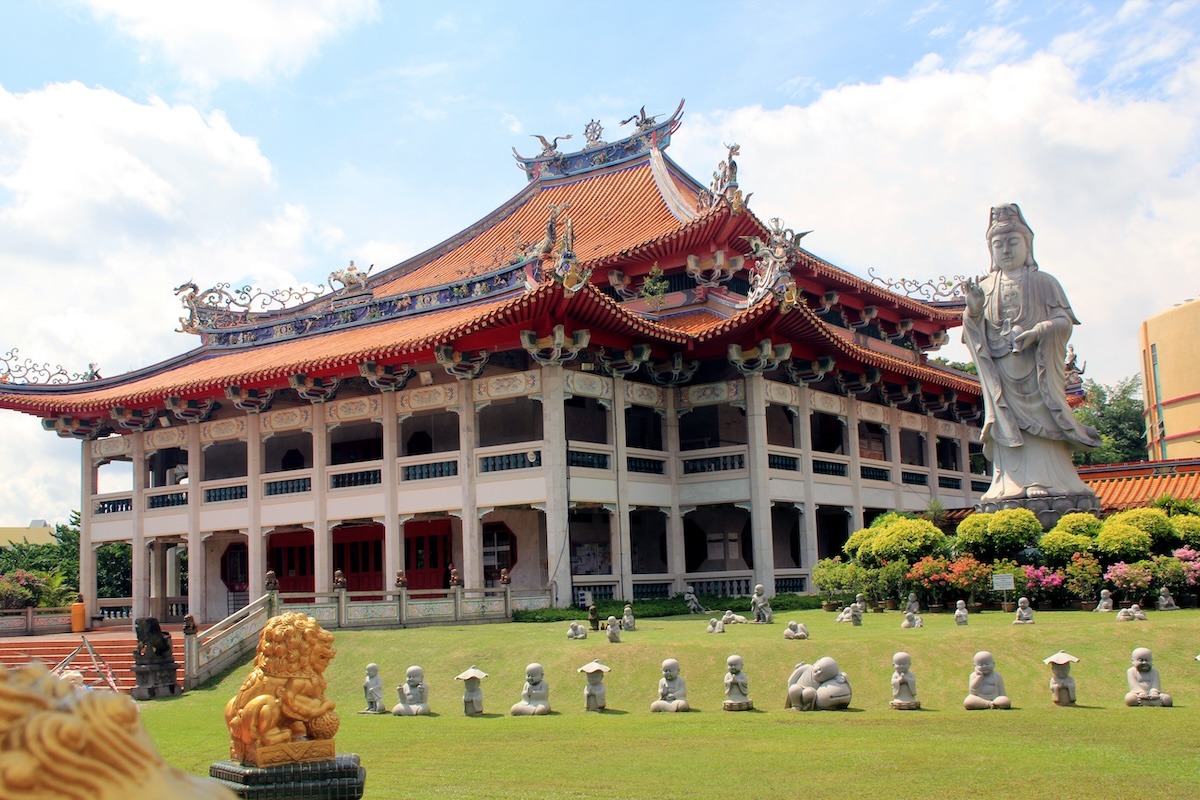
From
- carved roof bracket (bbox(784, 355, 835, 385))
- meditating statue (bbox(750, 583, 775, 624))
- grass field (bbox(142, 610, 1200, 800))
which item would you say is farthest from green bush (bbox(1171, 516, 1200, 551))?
carved roof bracket (bbox(784, 355, 835, 385))

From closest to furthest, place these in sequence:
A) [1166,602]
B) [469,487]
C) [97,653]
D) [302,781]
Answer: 1. [302,781]
2. [1166,602]
3. [97,653]
4. [469,487]

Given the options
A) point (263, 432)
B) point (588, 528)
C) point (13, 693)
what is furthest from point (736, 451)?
point (13, 693)

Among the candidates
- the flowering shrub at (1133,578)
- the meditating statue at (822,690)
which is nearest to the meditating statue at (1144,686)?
the meditating statue at (822,690)

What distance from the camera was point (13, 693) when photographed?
2.62m

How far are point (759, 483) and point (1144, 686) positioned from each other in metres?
15.7

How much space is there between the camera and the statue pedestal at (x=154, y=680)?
20.2 meters

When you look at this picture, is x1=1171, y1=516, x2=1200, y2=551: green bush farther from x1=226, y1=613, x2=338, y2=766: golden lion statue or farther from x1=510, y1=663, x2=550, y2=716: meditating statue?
x1=226, y1=613, x2=338, y2=766: golden lion statue

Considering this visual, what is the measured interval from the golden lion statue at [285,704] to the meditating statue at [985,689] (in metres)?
7.22

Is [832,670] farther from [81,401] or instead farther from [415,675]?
[81,401]

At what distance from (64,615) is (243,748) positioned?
26.2 m

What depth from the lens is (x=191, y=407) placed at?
32406 mm

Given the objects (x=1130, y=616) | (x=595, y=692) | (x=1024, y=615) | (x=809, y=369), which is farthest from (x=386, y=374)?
(x=1130, y=616)

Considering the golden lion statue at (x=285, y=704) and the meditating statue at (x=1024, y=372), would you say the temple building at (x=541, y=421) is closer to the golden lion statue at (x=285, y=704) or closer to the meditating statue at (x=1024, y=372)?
the meditating statue at (x=1024, y=372)

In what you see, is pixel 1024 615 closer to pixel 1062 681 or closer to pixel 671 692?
pixel 1062 681
